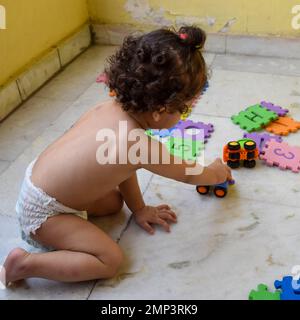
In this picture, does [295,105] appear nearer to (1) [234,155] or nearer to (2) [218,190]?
(1) [234,155]

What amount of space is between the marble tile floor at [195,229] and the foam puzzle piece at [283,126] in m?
0.03

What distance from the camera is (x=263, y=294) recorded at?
31.4 inches

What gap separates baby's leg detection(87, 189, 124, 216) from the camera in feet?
3.23

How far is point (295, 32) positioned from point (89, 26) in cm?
95

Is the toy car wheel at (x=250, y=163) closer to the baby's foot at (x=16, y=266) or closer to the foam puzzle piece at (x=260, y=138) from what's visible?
the foam puzzle piece at (x=260, y=138)

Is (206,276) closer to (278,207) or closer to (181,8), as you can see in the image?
(278,207)

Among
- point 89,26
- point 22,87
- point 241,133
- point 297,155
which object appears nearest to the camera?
point 297,155

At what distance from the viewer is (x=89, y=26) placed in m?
1.97

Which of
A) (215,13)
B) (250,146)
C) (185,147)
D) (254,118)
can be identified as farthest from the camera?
(215,13)

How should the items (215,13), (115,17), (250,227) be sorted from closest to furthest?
1. (250,227)
2. (215,13)
3. (115,17)

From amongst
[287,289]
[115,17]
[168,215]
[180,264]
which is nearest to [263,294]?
[287,289]

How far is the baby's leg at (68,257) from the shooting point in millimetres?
818

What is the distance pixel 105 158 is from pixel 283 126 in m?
0.73
